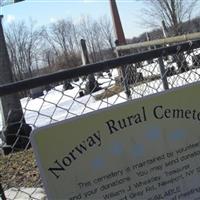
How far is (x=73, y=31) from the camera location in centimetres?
7262

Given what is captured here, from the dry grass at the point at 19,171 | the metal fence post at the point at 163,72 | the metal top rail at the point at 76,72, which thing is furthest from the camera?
the dry grass at the point at 19,171

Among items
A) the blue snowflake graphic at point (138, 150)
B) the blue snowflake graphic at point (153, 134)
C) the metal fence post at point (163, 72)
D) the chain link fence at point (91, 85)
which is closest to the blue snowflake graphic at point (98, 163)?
the blue snowflake graphic at point (138, 150)

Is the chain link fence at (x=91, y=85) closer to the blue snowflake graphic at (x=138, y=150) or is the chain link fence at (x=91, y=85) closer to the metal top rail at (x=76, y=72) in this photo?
the metal top rail at (x=76, y=72)

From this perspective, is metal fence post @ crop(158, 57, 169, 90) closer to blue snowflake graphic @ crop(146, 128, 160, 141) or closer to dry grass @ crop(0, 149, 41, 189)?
blue snowflake graphic @ crop(146, 128, 160, 141)

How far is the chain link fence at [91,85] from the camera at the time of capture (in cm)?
312

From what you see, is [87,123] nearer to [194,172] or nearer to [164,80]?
[194,172]

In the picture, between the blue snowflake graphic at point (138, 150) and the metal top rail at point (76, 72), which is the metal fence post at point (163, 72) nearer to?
the metal top rail at point (76, 72)

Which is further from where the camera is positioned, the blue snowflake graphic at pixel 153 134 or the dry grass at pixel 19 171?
the dry grass at pixel 19 171

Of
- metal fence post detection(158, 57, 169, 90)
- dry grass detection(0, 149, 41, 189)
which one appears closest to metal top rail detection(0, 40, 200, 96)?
metal fence post detection(158, 57, 169, 90)

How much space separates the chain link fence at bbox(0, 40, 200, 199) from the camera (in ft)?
10.2

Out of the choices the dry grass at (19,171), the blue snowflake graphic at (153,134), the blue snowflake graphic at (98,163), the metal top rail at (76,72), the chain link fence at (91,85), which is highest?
the metal top rail at (76,72)

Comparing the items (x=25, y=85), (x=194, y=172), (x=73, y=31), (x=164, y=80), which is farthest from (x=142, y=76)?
(x=73, y=31)

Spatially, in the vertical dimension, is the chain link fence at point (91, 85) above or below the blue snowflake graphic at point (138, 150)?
above

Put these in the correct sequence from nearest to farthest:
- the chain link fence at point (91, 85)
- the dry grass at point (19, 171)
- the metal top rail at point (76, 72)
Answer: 1. the metal top rail at point (76, 72)
2. the chain link fence at point (91, 85)
3. the dry grass at point (19, 171)
